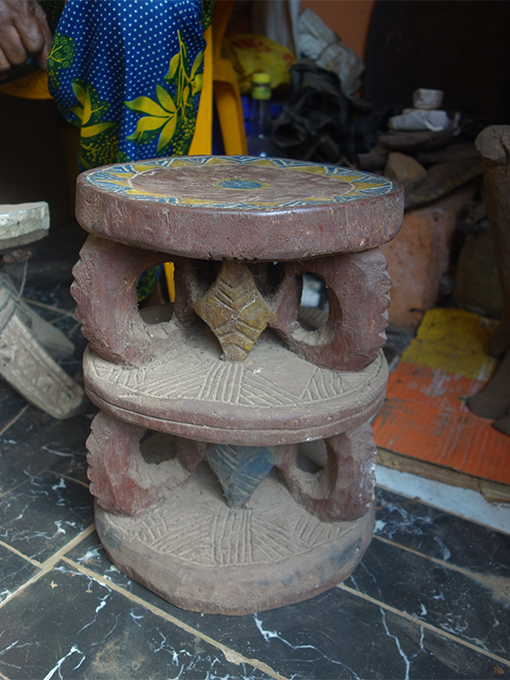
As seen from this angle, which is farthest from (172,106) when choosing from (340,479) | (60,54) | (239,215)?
(340,479)

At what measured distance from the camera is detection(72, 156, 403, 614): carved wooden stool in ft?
3.57

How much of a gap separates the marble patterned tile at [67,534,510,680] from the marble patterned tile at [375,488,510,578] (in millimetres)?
261

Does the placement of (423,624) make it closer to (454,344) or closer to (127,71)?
(454,344)

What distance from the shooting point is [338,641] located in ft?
4.09

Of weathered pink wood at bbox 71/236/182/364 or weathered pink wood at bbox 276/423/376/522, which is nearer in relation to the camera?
weathered pink wood at bbox 71/236/182/364

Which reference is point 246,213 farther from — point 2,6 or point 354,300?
point 2,6

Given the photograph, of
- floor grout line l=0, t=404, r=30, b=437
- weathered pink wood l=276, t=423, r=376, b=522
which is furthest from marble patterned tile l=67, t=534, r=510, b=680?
A: floor grout line l=0, t=404, r=30, b=437

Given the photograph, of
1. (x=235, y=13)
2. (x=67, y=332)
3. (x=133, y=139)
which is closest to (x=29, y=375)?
(x=67, y=332)

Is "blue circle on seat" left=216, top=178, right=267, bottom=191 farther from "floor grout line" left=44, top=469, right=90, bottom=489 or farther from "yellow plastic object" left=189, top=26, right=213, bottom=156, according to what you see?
"floor grout line" left=44, top=469, right=90, bottom=489

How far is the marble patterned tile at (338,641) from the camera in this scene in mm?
1187

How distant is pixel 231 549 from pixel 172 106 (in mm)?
1329

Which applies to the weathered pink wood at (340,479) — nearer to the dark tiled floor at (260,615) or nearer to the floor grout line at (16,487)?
the dark tiled floor at (260,615)

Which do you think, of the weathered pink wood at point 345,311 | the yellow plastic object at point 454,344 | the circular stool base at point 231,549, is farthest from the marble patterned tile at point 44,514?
the yellow plastic object at point 454,344

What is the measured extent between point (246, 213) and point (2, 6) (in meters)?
1.20
